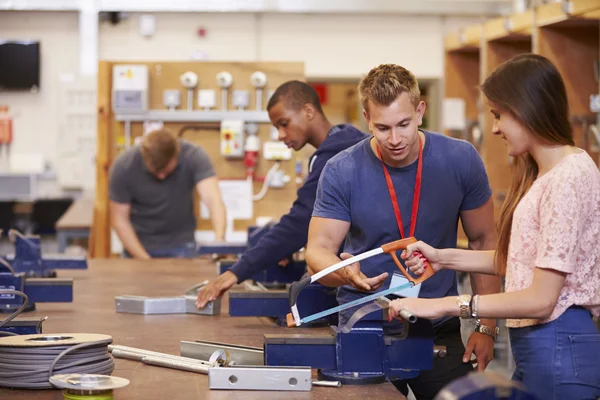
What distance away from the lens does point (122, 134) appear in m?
6.69

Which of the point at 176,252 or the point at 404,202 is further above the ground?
the point at 404,202

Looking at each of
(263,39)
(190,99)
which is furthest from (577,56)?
(263,39)

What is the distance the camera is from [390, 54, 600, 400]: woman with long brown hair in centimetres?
200

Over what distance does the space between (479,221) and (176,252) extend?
3198 millimetres

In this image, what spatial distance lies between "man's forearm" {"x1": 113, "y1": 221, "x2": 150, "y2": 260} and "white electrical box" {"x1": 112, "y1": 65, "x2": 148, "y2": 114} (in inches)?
48.7

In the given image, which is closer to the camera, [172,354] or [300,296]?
[172,354]

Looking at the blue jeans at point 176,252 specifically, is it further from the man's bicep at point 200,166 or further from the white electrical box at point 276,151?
the white electrical box at point 276,151

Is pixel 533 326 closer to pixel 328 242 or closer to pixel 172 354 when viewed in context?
pixel 328 242

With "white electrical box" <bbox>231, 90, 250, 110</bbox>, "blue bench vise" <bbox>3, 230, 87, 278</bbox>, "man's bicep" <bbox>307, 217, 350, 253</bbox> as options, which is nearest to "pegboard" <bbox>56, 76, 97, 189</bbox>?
"white electrical box" <bbox>231, 90, 250, 110</bbox>

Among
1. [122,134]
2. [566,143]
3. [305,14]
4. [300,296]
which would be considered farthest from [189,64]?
[566,143]

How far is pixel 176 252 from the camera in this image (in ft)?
18.5

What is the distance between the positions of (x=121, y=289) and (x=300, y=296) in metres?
1.29

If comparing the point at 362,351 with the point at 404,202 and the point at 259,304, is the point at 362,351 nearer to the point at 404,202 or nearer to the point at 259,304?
the point at 404,202

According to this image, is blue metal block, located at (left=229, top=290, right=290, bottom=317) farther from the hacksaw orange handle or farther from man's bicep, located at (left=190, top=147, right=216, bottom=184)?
man's bicep, located at (left=190, top=147, right=216, bottom=184)
